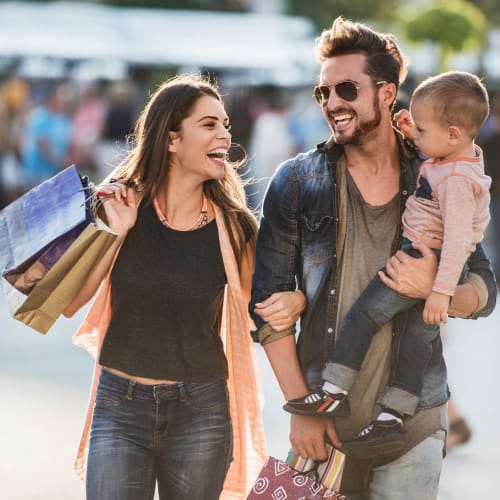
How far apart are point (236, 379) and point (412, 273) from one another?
0.95 metres

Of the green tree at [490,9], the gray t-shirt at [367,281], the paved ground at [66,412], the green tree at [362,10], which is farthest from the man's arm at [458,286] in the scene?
the green tree at [490,9]

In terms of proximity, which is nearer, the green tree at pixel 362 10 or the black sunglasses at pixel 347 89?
the black sunglasses at pixel 347 89


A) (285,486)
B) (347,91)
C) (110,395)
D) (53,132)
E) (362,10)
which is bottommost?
(285,486)

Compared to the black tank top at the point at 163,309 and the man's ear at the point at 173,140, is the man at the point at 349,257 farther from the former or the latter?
the man's ear at the point at 173,140

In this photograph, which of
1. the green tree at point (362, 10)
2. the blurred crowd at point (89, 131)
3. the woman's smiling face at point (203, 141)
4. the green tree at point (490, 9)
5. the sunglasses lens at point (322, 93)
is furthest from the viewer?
the green tree at point (490, 9)

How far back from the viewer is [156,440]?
409cm

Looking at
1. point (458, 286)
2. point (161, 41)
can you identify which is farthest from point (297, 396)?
point (161, 41)

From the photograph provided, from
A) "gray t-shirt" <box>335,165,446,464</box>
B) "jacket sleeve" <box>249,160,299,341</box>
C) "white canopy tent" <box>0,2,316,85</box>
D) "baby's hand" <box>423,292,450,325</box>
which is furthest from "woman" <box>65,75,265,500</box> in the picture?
"white canopy tent" <box>0,2,316,85</box>

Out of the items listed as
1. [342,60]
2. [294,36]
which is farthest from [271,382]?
[294,36]

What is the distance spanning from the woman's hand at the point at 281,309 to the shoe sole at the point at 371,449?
44cm

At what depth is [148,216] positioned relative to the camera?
4242 mm

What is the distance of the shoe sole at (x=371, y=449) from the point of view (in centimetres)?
374

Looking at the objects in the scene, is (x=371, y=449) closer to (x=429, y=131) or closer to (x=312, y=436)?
(x=312, y=436)

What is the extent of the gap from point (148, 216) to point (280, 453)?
3.38m
